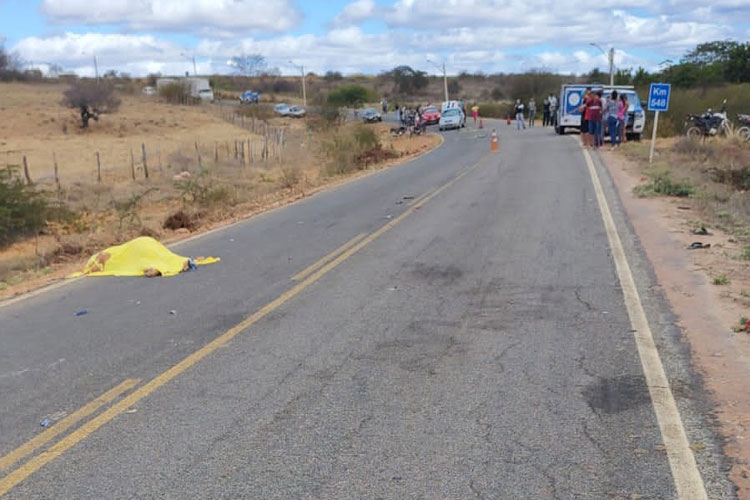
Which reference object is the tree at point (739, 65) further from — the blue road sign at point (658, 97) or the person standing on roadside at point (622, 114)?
the blue road sign at point (658, 97)

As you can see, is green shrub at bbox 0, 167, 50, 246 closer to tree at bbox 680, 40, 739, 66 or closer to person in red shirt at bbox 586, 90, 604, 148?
person in red shirt at bbox 586, 90, 604, 148

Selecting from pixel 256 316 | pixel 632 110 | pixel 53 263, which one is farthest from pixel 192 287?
pixel 632 110

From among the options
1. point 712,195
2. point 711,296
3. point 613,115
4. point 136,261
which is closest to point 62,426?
point 136,261

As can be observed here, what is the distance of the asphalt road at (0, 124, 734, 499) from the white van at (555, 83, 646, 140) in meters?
22.3

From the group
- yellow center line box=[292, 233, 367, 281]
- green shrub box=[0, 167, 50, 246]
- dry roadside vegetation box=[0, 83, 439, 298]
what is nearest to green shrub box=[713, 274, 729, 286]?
Answer: yellow center line box=[292, 233, 367, 281]

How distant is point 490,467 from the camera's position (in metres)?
4.22

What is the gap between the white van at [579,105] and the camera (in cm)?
3156

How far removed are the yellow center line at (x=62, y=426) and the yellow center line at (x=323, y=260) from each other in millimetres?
3776

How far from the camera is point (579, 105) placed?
3481cm

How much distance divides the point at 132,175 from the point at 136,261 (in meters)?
18.1

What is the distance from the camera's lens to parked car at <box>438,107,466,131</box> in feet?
177

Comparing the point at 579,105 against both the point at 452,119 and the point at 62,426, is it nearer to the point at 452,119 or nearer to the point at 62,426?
the point at 452,119

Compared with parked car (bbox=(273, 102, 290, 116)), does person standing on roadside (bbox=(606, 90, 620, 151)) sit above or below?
above

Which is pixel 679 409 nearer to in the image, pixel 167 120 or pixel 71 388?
pixel 71 388
